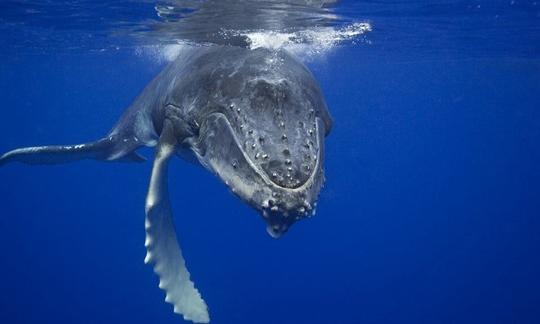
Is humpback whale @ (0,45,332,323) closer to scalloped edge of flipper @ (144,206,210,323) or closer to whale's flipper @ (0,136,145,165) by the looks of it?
scalloped edge of flipper @ (144,206,210,323)

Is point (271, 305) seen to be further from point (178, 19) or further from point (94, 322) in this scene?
point (178, 19)

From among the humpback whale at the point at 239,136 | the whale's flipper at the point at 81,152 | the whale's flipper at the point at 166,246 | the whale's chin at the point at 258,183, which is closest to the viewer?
the whale's chin at the point at 258,183

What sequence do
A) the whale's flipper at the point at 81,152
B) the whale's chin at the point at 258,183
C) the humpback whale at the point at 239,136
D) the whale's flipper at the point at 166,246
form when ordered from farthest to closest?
the whale's flipper at the point at 81,152, the whale's flipper at the point at 166,246, the humpback whale at the point at 239,136, the whale's chin at the point at 258,183

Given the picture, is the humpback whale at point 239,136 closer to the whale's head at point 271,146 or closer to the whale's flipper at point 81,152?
the whale's head at point 271,146

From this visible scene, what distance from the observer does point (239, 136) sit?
16.1 feet

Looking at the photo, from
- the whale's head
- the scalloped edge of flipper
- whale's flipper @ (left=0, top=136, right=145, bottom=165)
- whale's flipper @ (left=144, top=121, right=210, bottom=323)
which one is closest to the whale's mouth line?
the whale's head

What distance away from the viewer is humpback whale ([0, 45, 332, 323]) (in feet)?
14.3

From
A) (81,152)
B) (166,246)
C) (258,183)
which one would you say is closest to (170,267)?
(166,246)

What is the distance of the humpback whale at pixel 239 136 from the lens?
4.37 metres

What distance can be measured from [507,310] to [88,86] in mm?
56933

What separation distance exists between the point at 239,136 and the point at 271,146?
1.62ft

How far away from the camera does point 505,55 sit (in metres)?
30.8

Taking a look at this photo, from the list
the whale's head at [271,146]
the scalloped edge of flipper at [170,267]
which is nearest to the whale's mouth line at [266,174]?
the whale's head at [271,146]

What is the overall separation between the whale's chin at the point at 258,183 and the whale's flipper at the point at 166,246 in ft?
3.90
